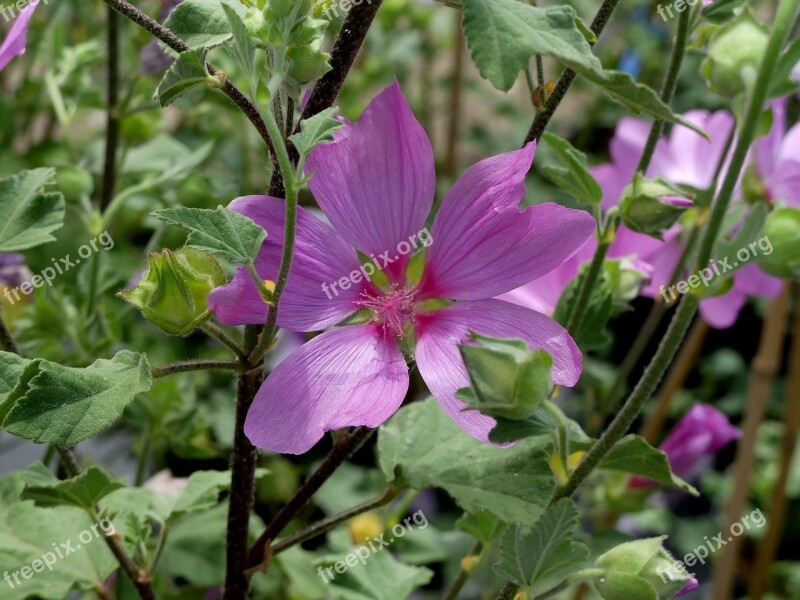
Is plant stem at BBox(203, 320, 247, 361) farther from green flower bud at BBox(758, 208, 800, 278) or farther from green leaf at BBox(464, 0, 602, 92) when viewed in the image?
green flower bud at BBox(758, 208, 800, 278)

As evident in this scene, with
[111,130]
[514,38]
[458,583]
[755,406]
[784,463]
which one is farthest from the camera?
[784,463]

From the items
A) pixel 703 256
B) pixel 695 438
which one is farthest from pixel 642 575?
pixel 695 438

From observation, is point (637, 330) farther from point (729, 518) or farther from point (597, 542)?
point (597, 542)

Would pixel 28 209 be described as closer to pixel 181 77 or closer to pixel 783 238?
pixel 181 77

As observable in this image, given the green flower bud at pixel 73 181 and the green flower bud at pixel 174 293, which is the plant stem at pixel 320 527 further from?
the green flower bud at pixel 73 181

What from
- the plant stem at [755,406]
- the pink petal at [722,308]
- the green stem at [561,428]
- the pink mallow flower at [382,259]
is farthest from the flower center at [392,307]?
the plant stem at [755,406]

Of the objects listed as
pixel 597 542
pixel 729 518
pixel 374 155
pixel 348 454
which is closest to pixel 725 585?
pixel 729 518

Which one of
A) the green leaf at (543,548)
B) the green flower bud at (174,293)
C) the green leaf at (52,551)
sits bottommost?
the green leaf at (52,551)
